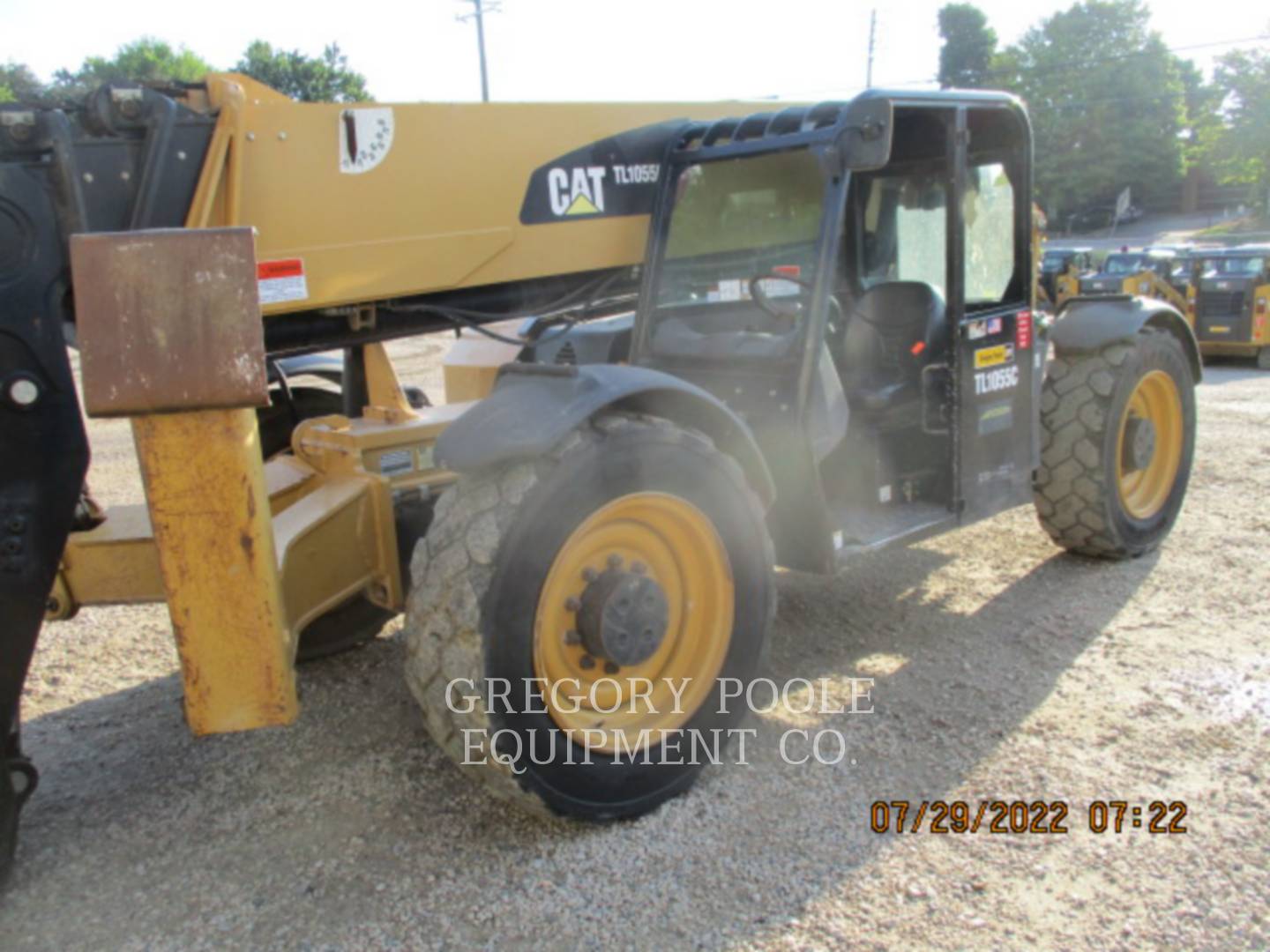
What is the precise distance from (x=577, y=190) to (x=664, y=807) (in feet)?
7.28

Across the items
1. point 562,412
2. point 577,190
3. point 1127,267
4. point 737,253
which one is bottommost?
point 1127,267

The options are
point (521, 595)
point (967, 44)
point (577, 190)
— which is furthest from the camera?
point (967, 44)

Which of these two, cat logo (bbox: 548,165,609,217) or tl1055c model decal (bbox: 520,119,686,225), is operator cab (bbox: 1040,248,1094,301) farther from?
cat logo (bbox: 548,165,609,217)

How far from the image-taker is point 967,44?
53844mm

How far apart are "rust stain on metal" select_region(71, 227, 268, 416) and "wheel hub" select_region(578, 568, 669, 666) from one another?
109cm

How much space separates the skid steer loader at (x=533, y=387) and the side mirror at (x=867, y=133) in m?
0.02

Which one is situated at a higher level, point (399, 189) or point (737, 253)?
point (399, 189)

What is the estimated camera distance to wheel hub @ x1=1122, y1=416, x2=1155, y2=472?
5246 mm

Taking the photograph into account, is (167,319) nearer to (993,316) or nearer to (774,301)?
(774,301)

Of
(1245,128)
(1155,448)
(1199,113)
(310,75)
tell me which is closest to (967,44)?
(1199,113)

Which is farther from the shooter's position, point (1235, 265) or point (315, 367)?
point (1235, 265)

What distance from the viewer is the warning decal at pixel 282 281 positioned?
3.31 meters

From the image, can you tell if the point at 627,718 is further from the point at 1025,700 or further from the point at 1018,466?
the point at 1018,466

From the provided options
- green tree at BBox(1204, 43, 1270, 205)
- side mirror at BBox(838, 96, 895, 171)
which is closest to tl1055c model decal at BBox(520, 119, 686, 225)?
side mirror at BBox(838, 96, 895, 171)
